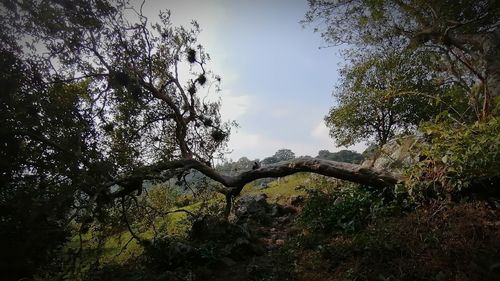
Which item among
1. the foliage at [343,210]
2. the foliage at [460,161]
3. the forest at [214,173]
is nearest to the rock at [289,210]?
the forest at [214,173]

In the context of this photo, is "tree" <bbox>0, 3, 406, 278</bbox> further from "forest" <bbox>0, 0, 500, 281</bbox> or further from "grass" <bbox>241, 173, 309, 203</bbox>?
"grass" <bbox>241, 173, 309, 203</bbox>

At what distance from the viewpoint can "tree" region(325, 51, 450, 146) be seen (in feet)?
68.9

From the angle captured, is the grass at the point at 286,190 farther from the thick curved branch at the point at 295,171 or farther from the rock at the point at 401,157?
the rock at the point at 401,157

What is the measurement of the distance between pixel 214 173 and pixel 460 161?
818 centimetres

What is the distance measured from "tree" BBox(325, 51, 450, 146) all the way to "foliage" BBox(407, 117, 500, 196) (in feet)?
43.5

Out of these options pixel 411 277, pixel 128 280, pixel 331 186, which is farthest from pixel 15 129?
pixel 331 186

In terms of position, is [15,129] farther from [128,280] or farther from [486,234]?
[486,234]

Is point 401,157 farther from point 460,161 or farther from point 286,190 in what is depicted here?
point 286,190

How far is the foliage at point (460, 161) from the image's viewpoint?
633 cm

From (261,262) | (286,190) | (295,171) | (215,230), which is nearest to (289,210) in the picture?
(295,171)

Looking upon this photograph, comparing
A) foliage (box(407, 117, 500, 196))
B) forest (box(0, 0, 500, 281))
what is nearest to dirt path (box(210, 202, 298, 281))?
forest (box(0, 0, 500, 281))

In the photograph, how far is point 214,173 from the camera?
12227mm

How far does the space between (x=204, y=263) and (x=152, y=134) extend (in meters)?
6.88

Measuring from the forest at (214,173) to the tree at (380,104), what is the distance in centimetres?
510
